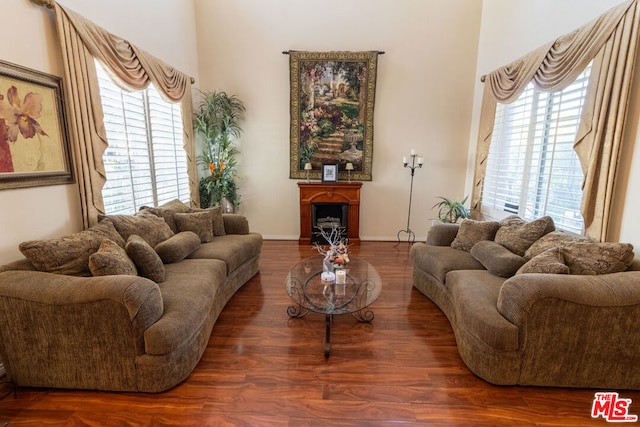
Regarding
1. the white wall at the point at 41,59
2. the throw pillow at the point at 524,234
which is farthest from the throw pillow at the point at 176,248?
the throw pillow at the point at 524,234

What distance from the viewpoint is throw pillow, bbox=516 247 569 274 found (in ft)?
6.97

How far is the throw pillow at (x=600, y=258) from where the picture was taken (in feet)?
6.89

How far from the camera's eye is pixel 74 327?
→ 1884 mm

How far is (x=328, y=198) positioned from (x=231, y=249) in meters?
2.23

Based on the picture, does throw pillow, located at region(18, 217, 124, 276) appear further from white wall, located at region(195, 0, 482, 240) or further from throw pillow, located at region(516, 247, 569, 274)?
throw pillow, located at region(516, 247, 569, 274)

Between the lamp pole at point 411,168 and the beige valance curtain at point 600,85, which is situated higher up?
the beige valance curtain at point 600,85

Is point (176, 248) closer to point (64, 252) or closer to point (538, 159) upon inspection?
point (64, 252)

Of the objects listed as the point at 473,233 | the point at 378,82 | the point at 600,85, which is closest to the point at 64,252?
the point at 473,233

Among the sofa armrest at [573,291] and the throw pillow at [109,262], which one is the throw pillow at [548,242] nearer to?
the sofa armrest at [573,291]

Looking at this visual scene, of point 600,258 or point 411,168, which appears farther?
point 411,168

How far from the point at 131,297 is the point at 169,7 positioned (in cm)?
419

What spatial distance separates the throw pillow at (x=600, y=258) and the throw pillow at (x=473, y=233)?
104 centimetres

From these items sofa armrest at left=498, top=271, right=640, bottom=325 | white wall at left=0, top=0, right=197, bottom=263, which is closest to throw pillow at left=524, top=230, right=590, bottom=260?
sofa armrest at left=498, top=271, right=640, bottom=325

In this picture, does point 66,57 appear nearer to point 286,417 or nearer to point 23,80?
point 23,80
